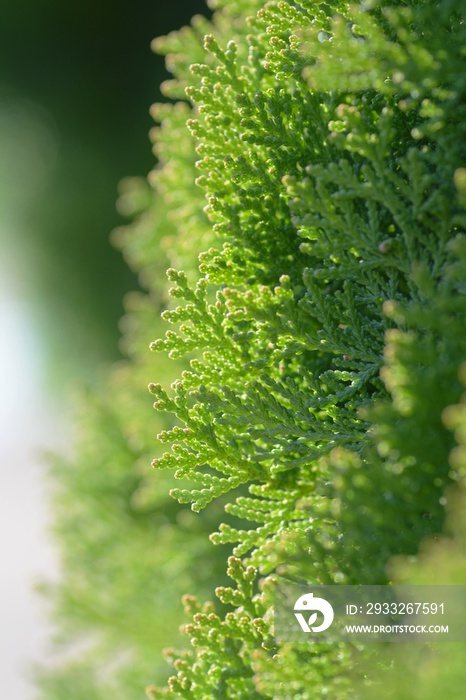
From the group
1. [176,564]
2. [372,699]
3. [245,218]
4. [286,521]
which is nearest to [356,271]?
[245,218]

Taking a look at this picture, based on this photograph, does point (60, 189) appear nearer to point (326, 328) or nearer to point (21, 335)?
point (21, 335)

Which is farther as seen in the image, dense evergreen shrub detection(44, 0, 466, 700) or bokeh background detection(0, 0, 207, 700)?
bokeh background detection(0, 0, 207, 700)

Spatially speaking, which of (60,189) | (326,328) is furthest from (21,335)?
(326,328)

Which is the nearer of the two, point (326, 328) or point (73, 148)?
point (326, 328)

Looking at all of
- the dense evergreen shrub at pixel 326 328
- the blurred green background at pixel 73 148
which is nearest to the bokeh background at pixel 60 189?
the blurred green background at pixel 73 148

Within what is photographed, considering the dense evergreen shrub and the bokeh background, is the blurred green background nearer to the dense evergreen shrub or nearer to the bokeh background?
the bokeh background

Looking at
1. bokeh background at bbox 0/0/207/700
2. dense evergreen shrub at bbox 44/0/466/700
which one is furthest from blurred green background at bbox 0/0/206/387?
dense evergreen shrub at bbox 44/0/466/700

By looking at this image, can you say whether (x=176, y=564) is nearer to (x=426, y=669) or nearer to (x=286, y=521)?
(x=286, y=521)
